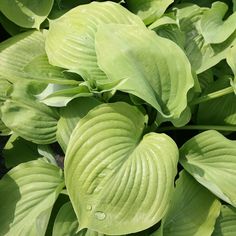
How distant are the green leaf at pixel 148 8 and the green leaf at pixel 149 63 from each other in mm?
241

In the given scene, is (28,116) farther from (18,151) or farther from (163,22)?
(163,22)

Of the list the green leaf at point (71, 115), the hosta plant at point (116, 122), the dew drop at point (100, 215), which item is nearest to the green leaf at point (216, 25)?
the hosta plant at point (116, 122)

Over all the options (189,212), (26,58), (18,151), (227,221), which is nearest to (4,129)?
(18,151)

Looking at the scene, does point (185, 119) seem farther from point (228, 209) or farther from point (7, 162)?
point (7, 162)

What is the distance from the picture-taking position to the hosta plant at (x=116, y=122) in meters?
1.16

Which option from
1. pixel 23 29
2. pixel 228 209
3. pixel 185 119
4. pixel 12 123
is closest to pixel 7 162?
pixel 12 123

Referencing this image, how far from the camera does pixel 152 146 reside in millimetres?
1224

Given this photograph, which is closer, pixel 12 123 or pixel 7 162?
pixel 12 123

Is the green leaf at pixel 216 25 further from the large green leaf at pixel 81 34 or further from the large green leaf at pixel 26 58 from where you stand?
the large green leaf at pixel 26 58

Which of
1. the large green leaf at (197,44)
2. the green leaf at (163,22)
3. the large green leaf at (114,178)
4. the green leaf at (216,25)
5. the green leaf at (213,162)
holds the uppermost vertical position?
the green leaf at (163,22)

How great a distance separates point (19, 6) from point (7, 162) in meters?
0.49

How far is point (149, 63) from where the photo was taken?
127 centimetres

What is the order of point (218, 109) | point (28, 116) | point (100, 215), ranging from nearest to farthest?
point (100, 215), point (28, 116), point (218, 109)

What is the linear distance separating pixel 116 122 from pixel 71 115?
155mm
